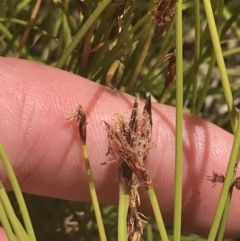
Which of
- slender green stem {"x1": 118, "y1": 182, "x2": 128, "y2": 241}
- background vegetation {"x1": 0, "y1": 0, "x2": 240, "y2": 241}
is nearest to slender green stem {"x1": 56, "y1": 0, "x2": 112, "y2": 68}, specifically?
background vegetation {"x1": 0, "y1": 0, "x2": 240, "y2": 241}

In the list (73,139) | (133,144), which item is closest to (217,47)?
(133,144)

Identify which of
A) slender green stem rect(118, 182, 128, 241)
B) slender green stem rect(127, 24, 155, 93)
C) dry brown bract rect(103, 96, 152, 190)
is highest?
slender green stem rect(127, 24, 155, 93)

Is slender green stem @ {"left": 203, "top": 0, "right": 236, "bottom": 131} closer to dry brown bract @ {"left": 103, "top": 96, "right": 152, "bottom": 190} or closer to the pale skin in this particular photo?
dry brown bract @ {"left": 103, "top": 96, "right": 152, "bottom": 190}

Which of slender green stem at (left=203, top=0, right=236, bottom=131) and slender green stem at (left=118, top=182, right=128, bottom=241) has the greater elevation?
slender green stem at (left=203, top=0, right=236, bottom=131)

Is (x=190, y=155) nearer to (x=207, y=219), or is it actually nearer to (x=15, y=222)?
(x=207, y=219)

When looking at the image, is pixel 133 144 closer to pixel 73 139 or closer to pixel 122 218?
pixel 122 218

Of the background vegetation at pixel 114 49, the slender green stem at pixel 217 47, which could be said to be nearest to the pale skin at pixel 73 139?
the background vegetation at pixel 114 49
